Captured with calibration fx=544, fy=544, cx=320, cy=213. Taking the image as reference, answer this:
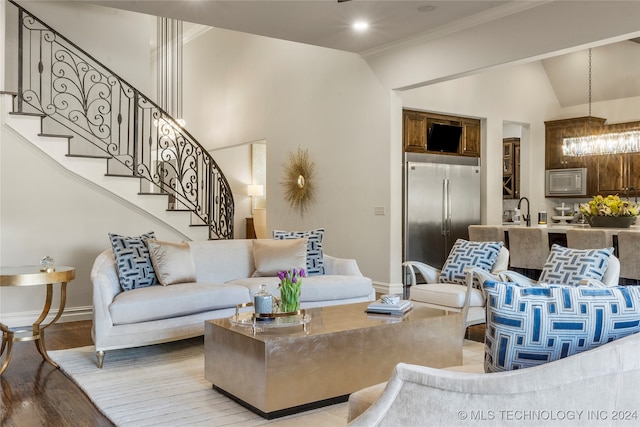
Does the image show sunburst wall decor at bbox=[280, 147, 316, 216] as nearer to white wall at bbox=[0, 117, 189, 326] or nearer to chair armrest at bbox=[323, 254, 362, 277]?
chair armrest at bbox=[323, 254, 362, 277]

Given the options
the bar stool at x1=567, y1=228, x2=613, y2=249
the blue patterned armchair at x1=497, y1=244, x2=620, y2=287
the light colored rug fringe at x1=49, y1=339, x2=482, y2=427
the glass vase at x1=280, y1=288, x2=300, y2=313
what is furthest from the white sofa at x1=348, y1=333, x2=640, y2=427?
the bar stool at x1=567, y1=228, x2=613, y2=249

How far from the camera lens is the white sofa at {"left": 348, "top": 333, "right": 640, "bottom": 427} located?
1.43 m

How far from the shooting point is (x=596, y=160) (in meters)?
8.97

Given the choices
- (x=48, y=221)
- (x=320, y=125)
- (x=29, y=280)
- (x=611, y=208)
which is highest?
(x=320, y=125)

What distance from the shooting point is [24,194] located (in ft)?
17.1

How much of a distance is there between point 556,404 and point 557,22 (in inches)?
186

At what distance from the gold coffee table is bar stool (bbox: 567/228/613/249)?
2527 mm

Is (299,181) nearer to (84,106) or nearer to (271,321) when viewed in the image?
(84,106)

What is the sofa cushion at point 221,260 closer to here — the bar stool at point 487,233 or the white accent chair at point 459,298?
the white accent chair at point 459,298

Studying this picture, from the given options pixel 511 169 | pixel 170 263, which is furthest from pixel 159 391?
pixel 511 169

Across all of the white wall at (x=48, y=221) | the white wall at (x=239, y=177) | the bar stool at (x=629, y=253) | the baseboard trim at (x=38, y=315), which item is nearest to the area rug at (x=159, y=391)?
the baseboard trim at (x=38, y=315)

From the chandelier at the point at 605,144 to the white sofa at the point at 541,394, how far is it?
730 cm

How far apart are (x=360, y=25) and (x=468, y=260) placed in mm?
→ 2892

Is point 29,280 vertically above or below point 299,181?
below
